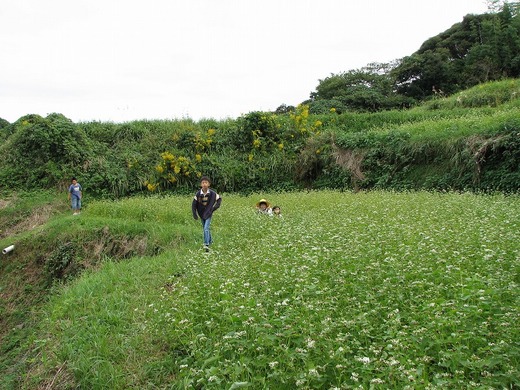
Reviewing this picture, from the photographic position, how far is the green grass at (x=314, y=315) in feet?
11.2

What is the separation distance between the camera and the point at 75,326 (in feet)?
20.7

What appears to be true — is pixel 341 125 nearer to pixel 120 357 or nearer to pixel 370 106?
pixel 370 106

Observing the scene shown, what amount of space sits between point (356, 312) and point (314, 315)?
0.49 m

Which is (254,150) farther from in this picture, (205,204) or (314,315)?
(314,315)

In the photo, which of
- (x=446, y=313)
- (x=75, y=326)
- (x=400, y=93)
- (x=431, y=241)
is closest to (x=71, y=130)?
(x=75, y=326)

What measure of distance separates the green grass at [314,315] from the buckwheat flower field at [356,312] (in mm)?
18

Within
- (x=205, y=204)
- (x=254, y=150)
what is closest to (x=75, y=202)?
(x=254, y=150)

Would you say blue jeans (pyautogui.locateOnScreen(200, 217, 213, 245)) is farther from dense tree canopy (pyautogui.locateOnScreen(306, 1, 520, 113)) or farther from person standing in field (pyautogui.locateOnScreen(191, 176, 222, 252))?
dense tree canopy (pyautogui.locateOnScreen(306, 1, 520, 113))

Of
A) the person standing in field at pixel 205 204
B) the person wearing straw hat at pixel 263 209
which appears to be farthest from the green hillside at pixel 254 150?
the person standing in field at pixel 205 204

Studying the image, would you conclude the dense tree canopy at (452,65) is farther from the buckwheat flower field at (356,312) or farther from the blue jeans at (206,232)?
the buckwheat flower field at (356,312)

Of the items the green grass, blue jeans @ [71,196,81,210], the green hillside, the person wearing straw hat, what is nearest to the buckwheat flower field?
the green grass

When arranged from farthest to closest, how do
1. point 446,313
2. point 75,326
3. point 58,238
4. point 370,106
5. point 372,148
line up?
point 370,106
point 372,148
point 58,238
point 75,326
point 446,313

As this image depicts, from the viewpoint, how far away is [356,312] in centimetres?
432

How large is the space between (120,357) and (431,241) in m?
4.21
